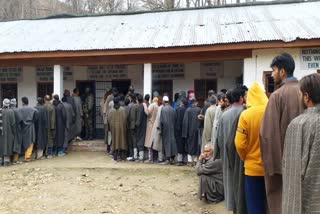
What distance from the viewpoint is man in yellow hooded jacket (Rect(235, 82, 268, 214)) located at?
13.3ft

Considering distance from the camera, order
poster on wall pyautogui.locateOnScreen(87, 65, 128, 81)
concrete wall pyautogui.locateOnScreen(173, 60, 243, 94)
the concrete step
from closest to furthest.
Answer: the concrete step → concrete wall pyautogui.locateOnScreen(173, 60, 243, 94) → poster on wall pyautogui.locateOnScreen(87, 65, 128, 81)

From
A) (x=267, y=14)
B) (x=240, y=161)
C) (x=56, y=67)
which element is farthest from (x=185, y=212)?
(x=267, y=14)

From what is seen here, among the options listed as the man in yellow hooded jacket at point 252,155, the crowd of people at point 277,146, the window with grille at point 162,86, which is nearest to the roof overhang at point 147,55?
the window with grille at point 162,86

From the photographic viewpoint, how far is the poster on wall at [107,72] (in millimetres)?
13773

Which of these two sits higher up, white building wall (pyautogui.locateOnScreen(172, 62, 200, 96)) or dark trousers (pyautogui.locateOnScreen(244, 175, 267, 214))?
white building wall (pyautogui.locateOnScreen(172, 62, 200, 96))

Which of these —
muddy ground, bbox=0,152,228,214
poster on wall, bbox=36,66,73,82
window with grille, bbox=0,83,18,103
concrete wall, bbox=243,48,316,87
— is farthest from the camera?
window with grille, bbox=0,83,18,103

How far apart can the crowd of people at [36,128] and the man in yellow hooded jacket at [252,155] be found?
791 centimetres

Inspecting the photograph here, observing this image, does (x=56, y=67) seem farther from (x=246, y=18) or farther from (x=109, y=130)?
(x=246, y=18)

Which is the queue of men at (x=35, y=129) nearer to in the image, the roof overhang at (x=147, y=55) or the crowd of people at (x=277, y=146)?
the roof overhang at (x=147, y=55)

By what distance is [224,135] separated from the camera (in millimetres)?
5055

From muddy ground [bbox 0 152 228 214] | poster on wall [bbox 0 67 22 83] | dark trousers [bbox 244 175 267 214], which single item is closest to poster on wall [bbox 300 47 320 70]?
muddy ground [bbox 0 152 228 214]

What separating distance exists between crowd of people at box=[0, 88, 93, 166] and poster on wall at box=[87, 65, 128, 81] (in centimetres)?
217

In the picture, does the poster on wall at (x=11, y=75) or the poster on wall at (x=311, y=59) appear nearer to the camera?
the poster on wall at (x=311, y=59)

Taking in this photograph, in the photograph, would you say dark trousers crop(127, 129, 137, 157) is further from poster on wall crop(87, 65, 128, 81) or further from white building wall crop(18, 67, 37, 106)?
white building wall crop(18, 67, 37, 106)
